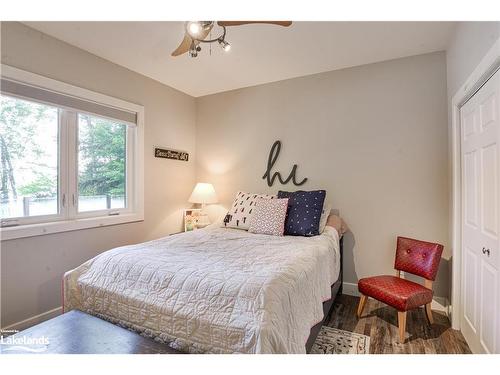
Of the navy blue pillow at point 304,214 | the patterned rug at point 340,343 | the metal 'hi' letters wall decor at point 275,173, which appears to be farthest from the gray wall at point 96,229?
the patterned rug at point 340,343

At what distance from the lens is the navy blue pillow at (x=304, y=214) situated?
2.47 metres

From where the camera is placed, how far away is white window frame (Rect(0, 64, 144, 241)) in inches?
83.4

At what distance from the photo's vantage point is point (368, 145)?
277cm

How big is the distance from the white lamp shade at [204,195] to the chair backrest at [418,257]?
7.14 feet

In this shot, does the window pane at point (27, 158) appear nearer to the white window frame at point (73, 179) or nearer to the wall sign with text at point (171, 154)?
the white window frame at point (73, 179)

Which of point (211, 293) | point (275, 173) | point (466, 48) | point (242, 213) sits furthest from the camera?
point (275, 173)

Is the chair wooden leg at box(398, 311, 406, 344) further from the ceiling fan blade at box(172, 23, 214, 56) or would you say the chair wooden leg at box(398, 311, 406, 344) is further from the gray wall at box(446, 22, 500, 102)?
the ceiling fan blade at box(172, 23, 214, 56)

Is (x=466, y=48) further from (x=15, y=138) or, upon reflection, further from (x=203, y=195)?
(x=15, y=138)

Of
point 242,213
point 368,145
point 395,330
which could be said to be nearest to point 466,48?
point 368,145

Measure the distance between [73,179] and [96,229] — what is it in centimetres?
53
